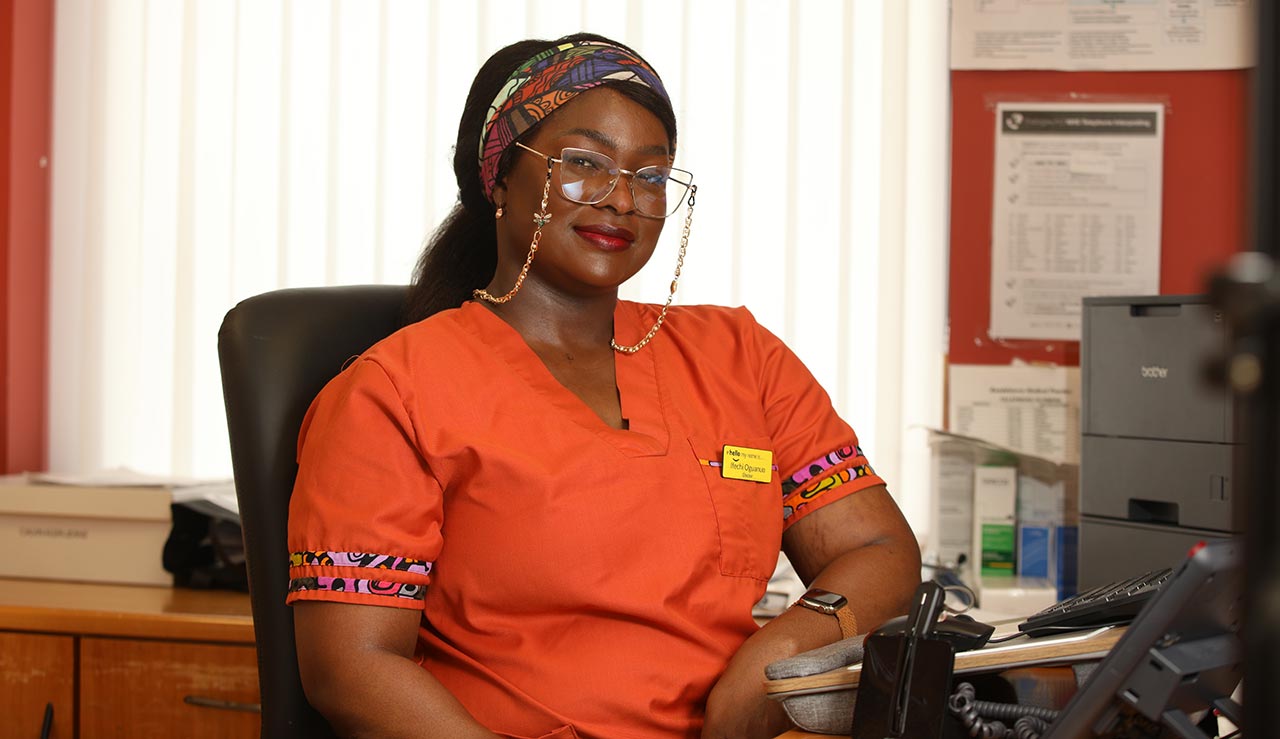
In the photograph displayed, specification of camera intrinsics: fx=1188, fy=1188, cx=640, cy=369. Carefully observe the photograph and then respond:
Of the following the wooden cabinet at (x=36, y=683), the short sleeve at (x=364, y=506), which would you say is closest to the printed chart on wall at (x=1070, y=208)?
the short sleeve at (x=364, y=506)

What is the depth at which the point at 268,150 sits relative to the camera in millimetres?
2537

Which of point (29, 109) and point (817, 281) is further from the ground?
point (29, 109)

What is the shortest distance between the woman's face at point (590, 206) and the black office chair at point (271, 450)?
12.0 inches

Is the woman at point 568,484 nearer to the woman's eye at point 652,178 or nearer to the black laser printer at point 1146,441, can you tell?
the woman's eye at point 652,178

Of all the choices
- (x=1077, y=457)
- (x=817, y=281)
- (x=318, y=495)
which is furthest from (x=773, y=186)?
(x=318, y=495)

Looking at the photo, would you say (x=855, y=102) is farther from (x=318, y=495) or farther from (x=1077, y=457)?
(x=318, y=495)

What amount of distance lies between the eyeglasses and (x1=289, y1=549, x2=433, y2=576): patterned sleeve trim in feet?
1.59

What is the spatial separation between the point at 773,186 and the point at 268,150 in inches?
42.4

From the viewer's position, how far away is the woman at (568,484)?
1252 mm

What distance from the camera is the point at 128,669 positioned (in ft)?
6.04

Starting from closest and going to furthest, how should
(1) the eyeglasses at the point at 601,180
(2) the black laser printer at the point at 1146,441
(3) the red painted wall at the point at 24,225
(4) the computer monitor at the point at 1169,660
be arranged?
(4) the computer monitor at the point at 1169,660 → (1) the eyeglasses at the point at 601,180 → (2) the black laser printer at the point at 1146,441 → (3) the red painted wall at the point at 24,225

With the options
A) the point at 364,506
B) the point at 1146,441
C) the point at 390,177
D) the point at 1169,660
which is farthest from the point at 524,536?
the point at 390,177

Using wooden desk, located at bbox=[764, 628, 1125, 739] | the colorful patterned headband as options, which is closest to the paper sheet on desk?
the colorful patterned headband

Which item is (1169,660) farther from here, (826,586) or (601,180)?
(601,180)
